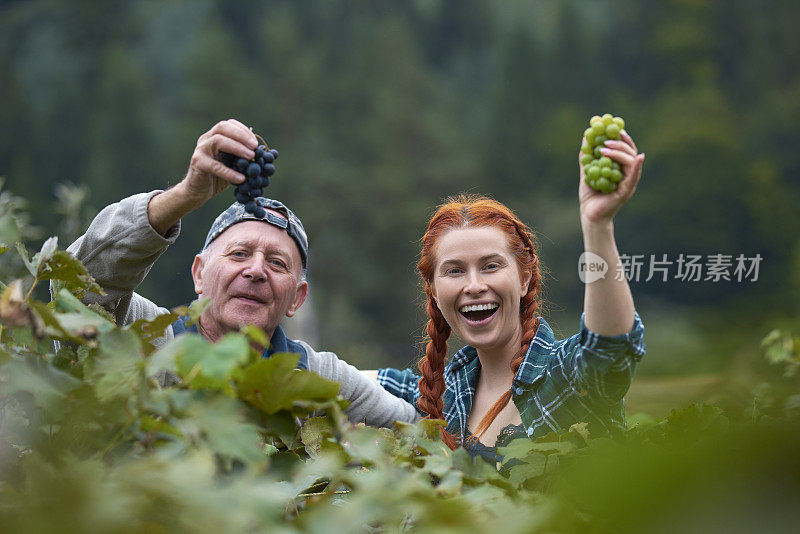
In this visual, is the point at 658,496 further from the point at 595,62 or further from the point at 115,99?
the point at 595,62

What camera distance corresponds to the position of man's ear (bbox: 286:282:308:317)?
293 cm

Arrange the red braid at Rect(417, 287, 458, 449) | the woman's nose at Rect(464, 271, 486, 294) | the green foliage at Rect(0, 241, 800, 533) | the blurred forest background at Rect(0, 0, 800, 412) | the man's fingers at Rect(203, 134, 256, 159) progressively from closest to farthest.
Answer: the green foliage at Rect(0, 241, 800, 533) → the man's fingers at Rect(203, 134, 256, 159) → the woman's nose at Rect(464, 271, 486, 294) → the red braid at Rect(417, 287, 458, 449) → the blurred forest background at Rect(0, 0, 800, 412)

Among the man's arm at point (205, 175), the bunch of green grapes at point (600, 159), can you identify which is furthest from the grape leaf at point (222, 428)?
the man's arm at point (205, 175)

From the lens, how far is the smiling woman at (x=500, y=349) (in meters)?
1.93

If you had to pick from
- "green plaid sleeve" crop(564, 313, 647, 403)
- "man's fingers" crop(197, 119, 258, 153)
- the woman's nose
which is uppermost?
"man's fingers" crop(197, 119, 258, 153)

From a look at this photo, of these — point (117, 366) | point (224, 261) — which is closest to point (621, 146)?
point (117, 366)

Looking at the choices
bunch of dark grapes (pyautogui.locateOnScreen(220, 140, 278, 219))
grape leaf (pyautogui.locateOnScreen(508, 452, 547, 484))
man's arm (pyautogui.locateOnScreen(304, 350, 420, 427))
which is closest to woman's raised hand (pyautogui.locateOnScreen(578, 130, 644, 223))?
grape leaf (pyautogui.locateOnScreen(508, 452, 547, 484))

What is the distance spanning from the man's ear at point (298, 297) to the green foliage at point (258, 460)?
1.67 metres

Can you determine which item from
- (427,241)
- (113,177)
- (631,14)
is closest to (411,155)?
(113,177)

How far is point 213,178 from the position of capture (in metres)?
2.23

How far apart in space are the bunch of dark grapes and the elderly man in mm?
22

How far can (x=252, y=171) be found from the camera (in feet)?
6.96

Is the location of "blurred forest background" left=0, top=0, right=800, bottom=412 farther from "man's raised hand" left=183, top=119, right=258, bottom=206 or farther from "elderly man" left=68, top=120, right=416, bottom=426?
"man's raised hand" left=183, top=119, right=258, bottom=206

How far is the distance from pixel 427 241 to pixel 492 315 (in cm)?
35
